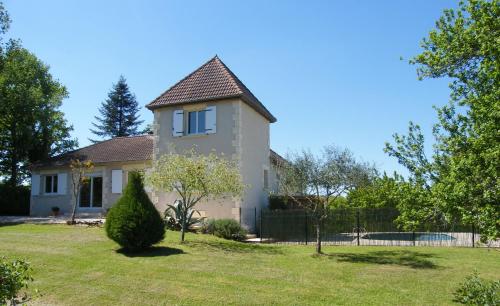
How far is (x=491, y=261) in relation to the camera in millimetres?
12070

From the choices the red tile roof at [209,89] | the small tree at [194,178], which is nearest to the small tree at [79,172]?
the red tile roof at [209,89]

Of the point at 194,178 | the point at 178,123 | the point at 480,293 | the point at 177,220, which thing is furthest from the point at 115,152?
the point at 480,293

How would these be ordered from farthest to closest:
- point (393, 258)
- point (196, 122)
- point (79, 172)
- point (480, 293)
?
point (79, 172) < point (196, 122) < point (393, 258) < point (480, 293)

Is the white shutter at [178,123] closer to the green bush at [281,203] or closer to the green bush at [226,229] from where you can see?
the green bush at [226,229]

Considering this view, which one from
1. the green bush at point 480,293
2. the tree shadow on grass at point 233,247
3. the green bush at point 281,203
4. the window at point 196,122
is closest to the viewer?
the green bush at point 480,293

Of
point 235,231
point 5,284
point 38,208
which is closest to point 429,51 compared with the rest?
point 5,284

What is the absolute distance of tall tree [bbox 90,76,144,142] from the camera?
56469 millimetres

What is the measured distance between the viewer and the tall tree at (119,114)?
5647 cm

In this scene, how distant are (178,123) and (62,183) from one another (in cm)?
1129

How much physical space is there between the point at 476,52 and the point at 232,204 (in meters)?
14.1

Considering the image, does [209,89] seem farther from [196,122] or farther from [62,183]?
[62,183]

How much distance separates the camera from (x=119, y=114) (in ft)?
186

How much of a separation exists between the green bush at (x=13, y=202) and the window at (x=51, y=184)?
3.76 metres

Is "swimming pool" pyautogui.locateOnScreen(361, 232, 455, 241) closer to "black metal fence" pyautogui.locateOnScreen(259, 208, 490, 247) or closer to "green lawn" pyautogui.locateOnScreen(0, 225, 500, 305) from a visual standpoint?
"black metal fence" pyautogui.locateOnScreen(259, 208, 490, 247)
